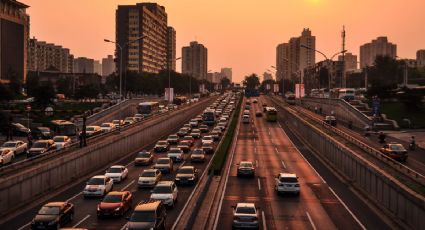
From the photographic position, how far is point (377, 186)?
1355 inches

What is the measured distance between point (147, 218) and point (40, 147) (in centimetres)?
3188

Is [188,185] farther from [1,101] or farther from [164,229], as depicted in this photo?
[1,101]

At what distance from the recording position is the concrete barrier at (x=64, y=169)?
32000mm

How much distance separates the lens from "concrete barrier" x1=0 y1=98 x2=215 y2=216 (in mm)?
32000

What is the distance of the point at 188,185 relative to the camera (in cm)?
4072

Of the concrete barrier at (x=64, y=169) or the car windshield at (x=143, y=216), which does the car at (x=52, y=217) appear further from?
the concrete barrier at (x=64, y=169)

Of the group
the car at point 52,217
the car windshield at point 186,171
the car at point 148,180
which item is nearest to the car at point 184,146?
the car windshield at point 186,171

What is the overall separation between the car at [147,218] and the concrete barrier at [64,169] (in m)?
9.81

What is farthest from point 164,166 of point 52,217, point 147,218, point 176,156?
point 147,218

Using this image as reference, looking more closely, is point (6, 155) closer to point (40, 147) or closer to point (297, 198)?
point (40, 147)

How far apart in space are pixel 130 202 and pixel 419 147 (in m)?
44.5

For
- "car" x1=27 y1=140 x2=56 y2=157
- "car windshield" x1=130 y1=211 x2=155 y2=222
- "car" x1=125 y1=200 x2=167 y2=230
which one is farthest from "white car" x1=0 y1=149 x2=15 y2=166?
"car windshield" x1=130 y1=211 x2=155 y2=222

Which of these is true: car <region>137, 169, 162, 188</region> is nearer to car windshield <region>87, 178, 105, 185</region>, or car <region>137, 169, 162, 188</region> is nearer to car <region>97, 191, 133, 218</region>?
car windshield <region>87, 178, 105, 185</region>

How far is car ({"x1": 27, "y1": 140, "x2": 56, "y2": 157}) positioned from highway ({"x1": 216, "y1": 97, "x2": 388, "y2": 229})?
19.2 m
